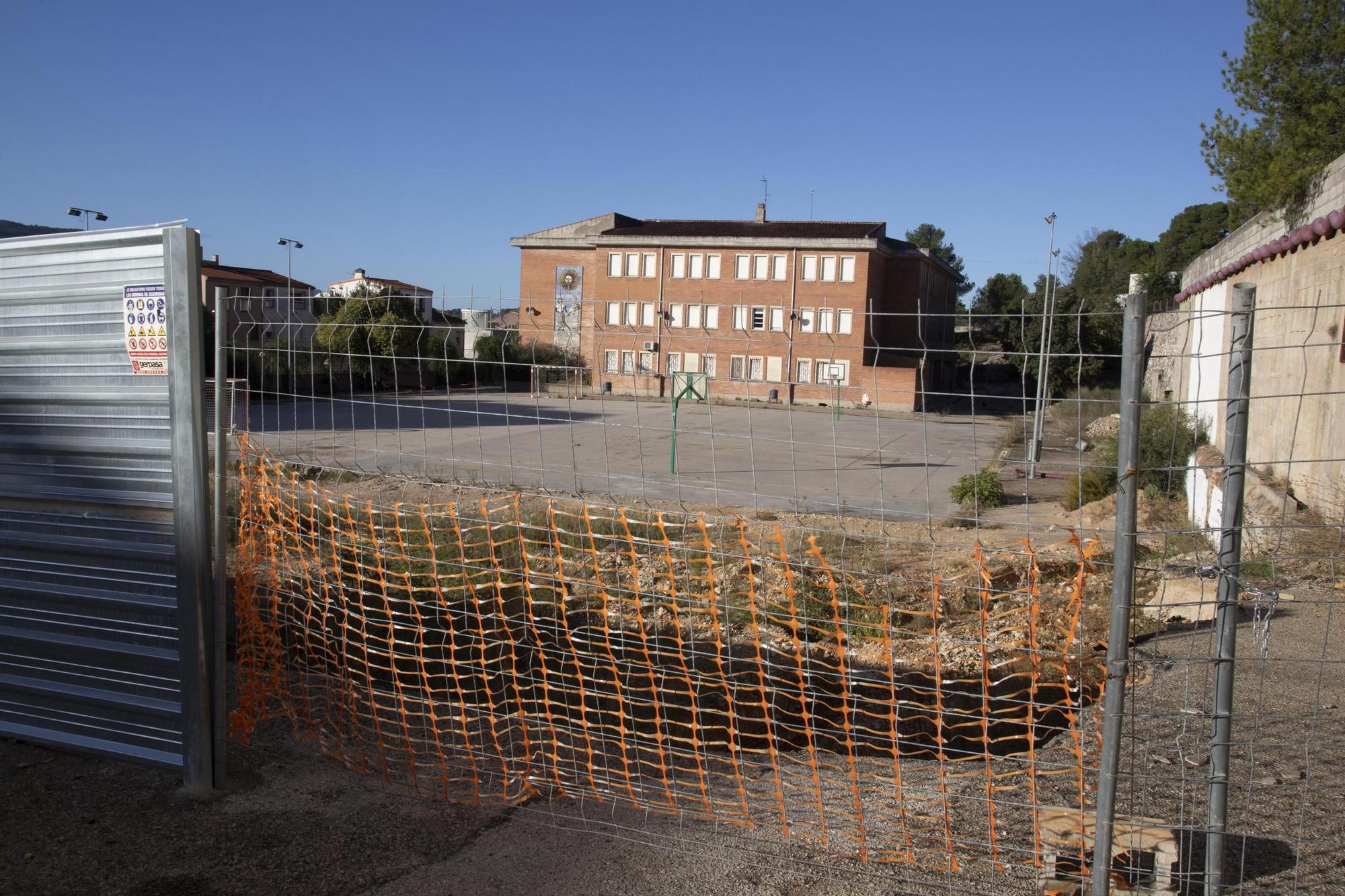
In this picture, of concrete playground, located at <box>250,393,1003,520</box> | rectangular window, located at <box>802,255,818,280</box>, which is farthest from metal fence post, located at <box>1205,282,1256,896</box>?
rectangular window, located at <box>802,255,818,280</box>

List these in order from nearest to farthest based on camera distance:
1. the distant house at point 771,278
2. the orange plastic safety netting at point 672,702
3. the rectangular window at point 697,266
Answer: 1. the orange plastic safety netting at point 672,702
2. the distant house at point 771,278
3. the rectangular window at point 697,266

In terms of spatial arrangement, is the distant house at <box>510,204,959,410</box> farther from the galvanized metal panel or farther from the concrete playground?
the galvanized metal panel

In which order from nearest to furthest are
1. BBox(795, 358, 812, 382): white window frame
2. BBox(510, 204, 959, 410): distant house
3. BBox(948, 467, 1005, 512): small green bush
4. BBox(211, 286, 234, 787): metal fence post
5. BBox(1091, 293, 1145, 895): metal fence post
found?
BBox(1091, 293, 1145, 895): metal fence post
BBox(211, 286, 234, 787): metal fence post
BBox(948, 467, 1005, 512): small green bush
BBox(795, 358, 812, 382): white window frame
BBox(510, 204, 959, 410): distant house

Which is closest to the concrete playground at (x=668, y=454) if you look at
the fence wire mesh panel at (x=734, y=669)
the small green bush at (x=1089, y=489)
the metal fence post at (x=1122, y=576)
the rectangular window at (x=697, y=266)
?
the small green bush at (x=1089, y=489)

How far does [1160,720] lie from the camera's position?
16.8 ft

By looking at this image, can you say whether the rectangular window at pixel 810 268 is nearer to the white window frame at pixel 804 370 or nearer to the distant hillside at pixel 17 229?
the white window frame at pixel 804 370

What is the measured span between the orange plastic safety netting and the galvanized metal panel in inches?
22.8

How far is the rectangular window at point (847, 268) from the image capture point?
4359cm

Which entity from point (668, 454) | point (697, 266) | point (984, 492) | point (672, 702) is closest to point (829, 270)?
point (697, 266)

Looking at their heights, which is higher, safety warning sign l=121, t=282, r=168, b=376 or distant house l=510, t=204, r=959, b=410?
distant house l=510, t=204, r=959, b=410

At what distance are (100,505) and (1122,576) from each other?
163 inches

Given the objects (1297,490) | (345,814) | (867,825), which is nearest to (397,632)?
(345,814)

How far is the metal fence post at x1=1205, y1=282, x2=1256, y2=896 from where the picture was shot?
2.69m

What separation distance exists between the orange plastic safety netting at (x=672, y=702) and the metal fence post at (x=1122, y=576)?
146mm
